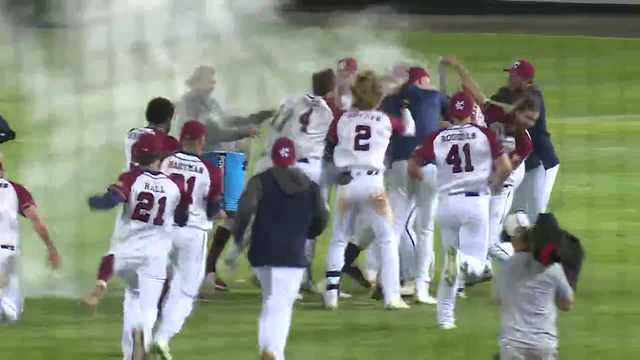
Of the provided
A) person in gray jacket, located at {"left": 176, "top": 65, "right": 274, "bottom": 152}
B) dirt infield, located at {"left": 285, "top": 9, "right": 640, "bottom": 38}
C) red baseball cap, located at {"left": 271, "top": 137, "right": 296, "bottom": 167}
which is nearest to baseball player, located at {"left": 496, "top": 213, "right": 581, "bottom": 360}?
red baseball cap, located at {"left": 271, "top": 137, "right": 296, "bottom": 167}

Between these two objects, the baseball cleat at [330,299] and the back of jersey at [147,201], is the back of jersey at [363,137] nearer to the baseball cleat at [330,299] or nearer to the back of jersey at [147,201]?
the baseball cleat at [330,299]

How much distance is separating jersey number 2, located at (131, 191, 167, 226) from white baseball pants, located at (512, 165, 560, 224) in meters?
4.74

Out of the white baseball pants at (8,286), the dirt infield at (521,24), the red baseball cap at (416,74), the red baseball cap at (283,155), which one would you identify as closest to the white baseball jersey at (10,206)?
the white baseball pants at (8,286)

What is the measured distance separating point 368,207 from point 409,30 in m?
23.3

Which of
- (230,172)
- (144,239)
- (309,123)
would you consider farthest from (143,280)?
(309,123)

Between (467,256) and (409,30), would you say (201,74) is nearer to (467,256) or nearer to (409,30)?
(467,256)

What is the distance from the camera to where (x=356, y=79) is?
13.2 m

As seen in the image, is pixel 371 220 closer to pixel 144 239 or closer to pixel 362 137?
pixel 362 137

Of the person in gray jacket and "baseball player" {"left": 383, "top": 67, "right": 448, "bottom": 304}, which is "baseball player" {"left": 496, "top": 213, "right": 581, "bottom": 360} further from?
the person in gray jacket

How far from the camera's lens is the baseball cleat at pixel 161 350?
37.2ft

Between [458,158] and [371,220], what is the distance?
111cm

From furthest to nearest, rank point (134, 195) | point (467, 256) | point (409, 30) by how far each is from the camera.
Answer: point (409, 30)
point (467, 256)
point (134, 195)

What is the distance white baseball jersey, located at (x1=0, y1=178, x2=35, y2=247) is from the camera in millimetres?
12312

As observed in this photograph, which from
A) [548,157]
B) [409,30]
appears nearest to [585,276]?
[548,157]
